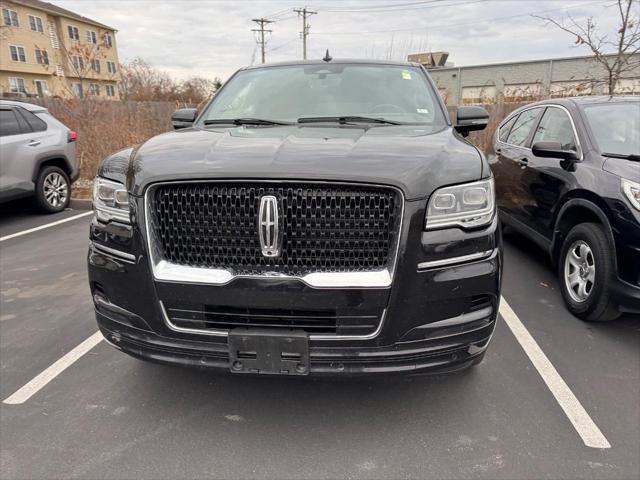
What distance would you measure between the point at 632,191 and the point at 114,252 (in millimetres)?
3303

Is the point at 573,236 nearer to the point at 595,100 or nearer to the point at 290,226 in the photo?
the point at 595,100

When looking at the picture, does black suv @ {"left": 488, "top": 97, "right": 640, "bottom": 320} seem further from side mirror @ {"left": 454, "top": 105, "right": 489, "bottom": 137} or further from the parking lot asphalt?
side mirror @ {"left": 454, "top": 105, "right": 489, "bottom": 137}

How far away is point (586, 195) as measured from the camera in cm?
363

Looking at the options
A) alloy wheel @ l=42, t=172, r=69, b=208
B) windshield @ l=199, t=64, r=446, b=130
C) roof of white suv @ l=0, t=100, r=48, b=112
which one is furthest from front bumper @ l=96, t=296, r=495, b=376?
roof of white suv @ l=0, t=100, r=48, b=112

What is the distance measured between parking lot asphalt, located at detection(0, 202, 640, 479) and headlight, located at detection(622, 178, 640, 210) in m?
1.03

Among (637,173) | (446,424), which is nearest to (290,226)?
(446,424)

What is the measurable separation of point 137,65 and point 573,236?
1615 centimetres

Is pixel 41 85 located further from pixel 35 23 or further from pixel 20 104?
pixel 20 104

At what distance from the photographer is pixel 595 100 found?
172 inches

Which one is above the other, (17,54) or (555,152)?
(17,54)

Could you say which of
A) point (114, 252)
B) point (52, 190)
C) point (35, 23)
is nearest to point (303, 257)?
point (114, 252)

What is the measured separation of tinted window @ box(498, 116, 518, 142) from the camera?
5711mm

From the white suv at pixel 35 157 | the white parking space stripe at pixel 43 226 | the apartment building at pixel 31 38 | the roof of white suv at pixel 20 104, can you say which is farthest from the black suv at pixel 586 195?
the apartment building at pixel 31 38

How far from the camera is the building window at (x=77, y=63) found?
1159 cm
